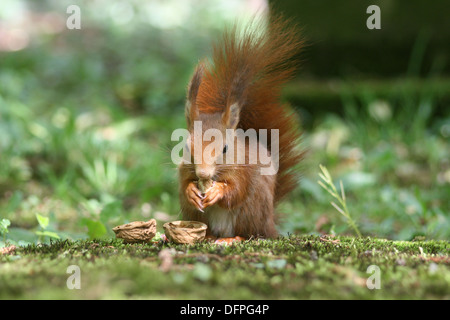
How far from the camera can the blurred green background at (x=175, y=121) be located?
3600 mm

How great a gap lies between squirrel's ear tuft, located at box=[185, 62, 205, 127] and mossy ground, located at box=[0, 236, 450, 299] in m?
0.61

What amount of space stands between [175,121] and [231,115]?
349 centimetres

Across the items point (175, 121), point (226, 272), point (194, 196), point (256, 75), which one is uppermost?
point (256, 75)

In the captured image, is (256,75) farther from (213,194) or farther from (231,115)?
(213,194)

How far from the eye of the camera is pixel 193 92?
228 cm

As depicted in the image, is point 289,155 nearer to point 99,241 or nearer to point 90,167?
point 99,241

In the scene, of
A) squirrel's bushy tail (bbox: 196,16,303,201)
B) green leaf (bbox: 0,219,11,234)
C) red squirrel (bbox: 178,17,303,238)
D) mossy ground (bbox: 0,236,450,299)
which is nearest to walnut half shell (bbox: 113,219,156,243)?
mossy ground (bbox: 0,236,450,299)

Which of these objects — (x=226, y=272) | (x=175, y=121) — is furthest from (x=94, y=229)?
(x=175, y=121)

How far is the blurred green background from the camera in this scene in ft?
11.8

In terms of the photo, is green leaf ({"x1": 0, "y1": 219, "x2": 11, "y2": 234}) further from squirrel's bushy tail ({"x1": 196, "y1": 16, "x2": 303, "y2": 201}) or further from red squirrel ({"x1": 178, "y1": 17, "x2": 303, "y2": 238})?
squirrel's bushy tail ({"x1": 196, "y1": 16, "x2": 303, "y2": 201})

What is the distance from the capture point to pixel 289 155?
268cm

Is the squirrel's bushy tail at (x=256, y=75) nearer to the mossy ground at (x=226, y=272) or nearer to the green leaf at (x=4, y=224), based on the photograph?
the mossy ground at (x=226, y=272)

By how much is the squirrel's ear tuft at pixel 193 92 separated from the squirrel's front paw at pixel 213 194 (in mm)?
346
